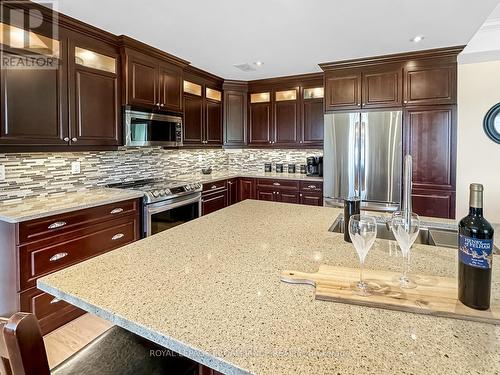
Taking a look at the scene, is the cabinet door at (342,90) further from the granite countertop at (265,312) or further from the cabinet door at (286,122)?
the granite countertop at (265,312)

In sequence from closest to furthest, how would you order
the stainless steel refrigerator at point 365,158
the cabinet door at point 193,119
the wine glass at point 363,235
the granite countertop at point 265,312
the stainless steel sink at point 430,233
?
the granite countertop at point 265,312, the wine glass at point 363,235, the stainless steel sink at point 430,233, the stainless steel refrigerator at point 365,158, the cabinet door at point 193,119

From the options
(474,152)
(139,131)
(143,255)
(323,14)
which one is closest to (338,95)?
(323,14)

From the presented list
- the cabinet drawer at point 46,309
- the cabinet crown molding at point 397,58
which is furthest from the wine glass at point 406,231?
the cabinet crown molding at point 397,58

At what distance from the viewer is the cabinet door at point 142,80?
3.07 m

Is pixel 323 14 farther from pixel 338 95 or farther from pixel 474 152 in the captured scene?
pixel 474 152

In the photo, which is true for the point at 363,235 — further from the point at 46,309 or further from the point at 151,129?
the point at 151,129

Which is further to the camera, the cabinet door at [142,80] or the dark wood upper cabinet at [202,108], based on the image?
the dark wood upper cabinet at [202,108]

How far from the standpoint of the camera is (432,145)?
3.42 metres

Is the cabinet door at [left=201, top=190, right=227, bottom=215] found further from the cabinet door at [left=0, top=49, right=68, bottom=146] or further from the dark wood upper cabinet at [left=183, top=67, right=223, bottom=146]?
the cabinet door at [left=0, top=49, right=68, bottom=146]

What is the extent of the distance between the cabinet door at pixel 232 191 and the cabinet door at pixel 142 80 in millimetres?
1619

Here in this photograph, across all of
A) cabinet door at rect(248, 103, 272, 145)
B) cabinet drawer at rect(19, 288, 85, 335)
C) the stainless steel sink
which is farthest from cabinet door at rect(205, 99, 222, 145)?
the stainless steel sink

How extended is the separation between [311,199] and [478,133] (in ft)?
7.17

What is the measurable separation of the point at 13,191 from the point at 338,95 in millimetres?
3611

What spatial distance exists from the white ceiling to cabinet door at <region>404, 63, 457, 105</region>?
0.91 ft
